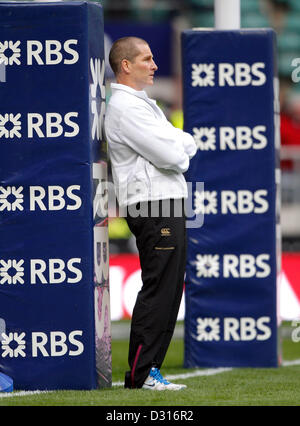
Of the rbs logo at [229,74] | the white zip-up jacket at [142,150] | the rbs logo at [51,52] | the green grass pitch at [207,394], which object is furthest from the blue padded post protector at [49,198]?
the rbs logo at [229,74]

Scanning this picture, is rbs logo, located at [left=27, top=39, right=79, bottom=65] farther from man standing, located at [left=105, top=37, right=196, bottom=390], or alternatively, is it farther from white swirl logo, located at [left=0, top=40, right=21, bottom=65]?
man standing, located at [left=105, top=37, right=196, bottom=390]

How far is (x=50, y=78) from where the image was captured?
261 inches

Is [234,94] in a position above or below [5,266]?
above

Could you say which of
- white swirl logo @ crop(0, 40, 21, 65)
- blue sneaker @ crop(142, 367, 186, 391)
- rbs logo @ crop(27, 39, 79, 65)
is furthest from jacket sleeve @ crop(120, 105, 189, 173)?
blue sneaker @ crop(142, 367, 186, 391)

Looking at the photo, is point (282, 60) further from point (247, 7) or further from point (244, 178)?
point (244, 178)

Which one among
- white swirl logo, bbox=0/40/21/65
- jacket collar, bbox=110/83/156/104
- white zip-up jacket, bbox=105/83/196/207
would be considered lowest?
white zip-up jacket, bbox=105/83/196/207

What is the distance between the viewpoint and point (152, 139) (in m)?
6.45

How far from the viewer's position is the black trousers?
21.5 feet

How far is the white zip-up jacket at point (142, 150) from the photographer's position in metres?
6.46

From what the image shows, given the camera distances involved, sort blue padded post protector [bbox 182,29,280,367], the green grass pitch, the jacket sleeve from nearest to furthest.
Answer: the green grass pitch < the jacket sleeve < blue padded post protector [bbox 182,29,280,367]

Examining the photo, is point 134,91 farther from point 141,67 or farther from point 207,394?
point 207,394

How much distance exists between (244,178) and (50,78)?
217cm

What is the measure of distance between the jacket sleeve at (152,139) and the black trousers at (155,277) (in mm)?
234
